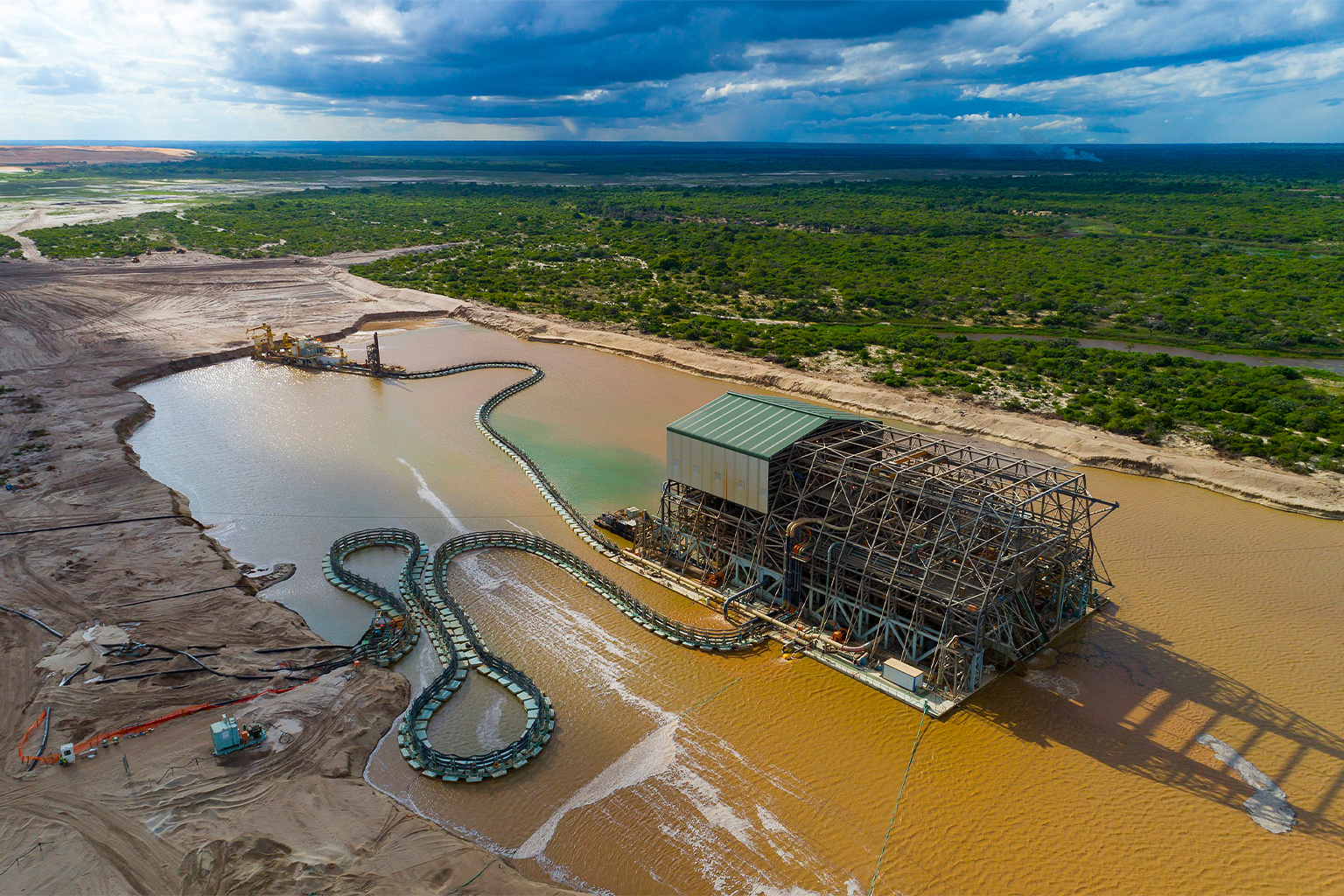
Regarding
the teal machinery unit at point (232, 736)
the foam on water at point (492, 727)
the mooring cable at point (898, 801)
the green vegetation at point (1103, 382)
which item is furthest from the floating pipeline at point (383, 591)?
the green vegetation at point (1103, 382)

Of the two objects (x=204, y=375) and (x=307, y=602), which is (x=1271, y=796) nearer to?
(x=307, y=602)

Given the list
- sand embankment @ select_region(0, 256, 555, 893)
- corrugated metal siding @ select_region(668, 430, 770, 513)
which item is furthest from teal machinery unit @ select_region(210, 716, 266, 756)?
corrugated metal siding @ select_region(668, 430, 770, 513)

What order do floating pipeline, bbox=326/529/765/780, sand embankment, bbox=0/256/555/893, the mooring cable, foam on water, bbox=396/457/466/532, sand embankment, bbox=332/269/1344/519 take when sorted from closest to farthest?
sand embankment, bbox=0/256/555/893 → the mooring cable → floating pipeline, bbox=326/529/765/780 → foam on water, bbox=396/457/466/532 → sand embankment, bbox=332/269/1344/519

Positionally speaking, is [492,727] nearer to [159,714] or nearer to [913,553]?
[159,714]

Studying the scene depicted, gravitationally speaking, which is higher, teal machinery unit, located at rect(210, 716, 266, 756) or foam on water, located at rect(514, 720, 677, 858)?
teal machinery unit, located at rect(210, 716, 266, 756)

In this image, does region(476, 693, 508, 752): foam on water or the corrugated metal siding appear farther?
the corrugated metal siding

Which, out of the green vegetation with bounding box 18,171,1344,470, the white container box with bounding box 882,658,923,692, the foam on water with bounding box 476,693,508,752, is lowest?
the foam on water with bounding box 476,693,508,752

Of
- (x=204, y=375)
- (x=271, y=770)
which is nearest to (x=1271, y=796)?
(x=271, y=770)

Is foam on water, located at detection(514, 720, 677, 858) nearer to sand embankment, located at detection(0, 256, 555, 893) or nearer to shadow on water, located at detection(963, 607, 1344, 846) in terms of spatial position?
sand embankment, located at detection(0, 256, 555, 893)
